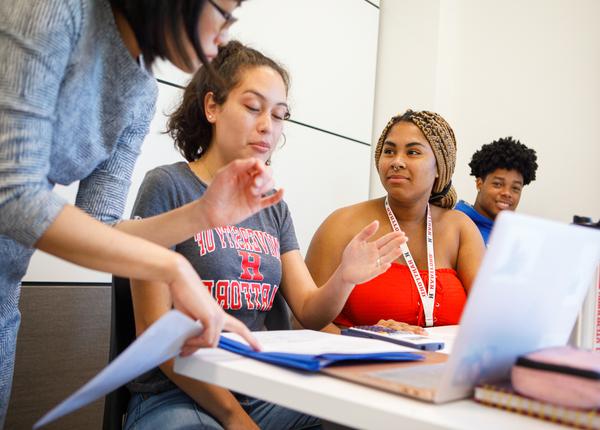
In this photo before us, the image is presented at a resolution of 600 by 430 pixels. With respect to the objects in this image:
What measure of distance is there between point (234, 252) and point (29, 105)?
64 cm

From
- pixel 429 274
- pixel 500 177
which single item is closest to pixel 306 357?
pixel 429 274

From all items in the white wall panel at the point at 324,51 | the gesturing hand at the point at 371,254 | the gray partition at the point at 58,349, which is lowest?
the gray partition at the point at 58,349

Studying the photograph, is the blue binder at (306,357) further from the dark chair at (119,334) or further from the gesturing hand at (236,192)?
the dark chair at (119,334)

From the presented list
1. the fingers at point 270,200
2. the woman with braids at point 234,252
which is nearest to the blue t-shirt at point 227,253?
the woman with braids at point 234,252

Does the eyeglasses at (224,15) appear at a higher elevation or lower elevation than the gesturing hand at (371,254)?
higher

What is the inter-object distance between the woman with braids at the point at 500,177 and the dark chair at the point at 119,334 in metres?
2.15

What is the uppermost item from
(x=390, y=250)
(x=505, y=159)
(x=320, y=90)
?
(x=320, y=90)

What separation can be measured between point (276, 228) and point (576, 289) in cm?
87

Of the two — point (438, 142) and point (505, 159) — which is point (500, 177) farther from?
point (438, 142)

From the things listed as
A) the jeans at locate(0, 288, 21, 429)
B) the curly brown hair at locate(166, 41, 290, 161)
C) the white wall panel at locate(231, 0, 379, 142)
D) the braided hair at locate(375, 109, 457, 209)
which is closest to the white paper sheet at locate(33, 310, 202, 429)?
the jeans at locate(0, 288, 21, 429)

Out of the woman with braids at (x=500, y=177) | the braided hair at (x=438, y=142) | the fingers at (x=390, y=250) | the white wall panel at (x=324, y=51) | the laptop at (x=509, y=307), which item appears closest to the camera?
the laptop at (x=509, y=307)

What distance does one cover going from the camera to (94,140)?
100 centimetres

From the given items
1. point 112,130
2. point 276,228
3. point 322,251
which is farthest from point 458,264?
point 112,130

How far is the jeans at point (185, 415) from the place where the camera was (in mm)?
1036
